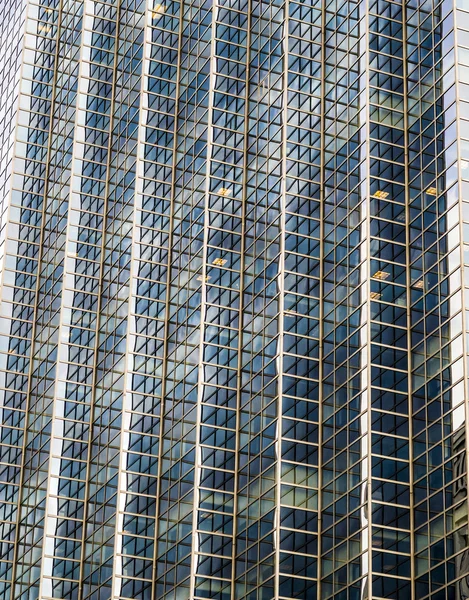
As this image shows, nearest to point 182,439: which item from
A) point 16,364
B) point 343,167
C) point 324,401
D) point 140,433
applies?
point 140,433

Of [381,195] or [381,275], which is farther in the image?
[381,195]

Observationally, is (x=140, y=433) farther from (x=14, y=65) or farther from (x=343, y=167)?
(x=14, y=65)

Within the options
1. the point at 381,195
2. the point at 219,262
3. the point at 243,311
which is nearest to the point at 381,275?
the point at 381,195

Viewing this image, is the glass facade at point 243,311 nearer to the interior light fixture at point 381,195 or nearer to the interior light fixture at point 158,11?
the interior light fixture at point 158,11

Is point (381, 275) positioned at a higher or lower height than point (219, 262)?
lower

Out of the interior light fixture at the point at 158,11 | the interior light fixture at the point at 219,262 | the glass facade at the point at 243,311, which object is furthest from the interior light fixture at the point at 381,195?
the interior light fixture at the point at 158,11

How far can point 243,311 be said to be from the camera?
99.4 m

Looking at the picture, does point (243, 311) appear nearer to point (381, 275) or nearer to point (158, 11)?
point (381, 275)

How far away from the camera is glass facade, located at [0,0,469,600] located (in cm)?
8250

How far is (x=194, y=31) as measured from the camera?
116500 mm

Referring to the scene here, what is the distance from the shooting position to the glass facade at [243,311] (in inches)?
3248

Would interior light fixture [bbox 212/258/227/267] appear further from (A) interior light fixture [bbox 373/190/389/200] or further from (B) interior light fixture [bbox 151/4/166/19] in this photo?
(B) interior light fixture [bbox 151/4/166/19]

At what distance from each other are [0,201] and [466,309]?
69.4 m

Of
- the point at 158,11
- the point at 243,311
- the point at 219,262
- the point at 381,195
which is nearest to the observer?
the point at 381,195
